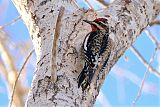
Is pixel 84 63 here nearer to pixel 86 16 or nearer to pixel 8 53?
pixel 86 16

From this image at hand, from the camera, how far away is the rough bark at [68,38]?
4.42 feet

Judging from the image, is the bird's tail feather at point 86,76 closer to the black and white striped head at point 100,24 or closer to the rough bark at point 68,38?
the rough bark at point 68,38

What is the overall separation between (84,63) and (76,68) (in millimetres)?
82

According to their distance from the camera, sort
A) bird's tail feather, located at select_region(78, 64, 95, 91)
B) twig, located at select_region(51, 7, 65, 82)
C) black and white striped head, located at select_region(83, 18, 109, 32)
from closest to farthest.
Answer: twig, located at select_region(51, 7, 65, 82) < bird's tail feather, located at select_region(78, 64, 95, 91) < black and white striped head, located at select_region(83, 18, 109, 32)

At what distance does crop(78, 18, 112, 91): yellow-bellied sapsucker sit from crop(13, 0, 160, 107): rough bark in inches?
0.9

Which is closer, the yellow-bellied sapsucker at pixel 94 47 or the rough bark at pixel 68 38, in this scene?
the rough bark at pixel 68 38

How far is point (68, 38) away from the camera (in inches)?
60.3

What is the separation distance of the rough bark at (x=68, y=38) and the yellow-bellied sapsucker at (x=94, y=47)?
24 millimetres

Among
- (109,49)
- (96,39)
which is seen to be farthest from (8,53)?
(109,49)

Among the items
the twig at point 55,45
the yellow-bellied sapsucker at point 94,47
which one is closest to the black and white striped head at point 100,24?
the yellow-bellied sapsucker at point 94,47

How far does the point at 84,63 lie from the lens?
5.09 feet

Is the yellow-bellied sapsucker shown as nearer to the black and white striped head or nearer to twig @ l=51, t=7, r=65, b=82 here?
the black and white striped head

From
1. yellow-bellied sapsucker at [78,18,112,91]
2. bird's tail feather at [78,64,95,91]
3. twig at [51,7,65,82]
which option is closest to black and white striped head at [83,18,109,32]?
yellow-bellied sapsucker at [78,18,112,91]

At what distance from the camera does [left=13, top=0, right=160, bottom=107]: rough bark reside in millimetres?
1346
